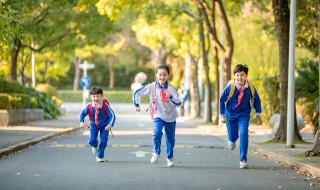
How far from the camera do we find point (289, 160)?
50.0 feet

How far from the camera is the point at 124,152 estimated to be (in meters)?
17.9

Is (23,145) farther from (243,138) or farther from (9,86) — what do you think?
(9,86)

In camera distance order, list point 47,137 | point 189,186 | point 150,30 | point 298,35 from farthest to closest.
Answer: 1. point 150,30
2. point 298,35
3. point 47,137
4. point 189,186

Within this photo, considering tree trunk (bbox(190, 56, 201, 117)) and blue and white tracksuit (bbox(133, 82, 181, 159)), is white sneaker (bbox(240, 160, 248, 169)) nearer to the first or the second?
blue and white tracksuit (bbox(133, 82, 181, 159))

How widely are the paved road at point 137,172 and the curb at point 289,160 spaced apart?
25 centimetres

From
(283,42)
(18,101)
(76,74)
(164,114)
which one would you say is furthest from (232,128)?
(76,74)

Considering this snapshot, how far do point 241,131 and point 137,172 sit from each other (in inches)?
89.1

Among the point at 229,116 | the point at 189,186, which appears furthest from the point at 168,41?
the point at 189,186

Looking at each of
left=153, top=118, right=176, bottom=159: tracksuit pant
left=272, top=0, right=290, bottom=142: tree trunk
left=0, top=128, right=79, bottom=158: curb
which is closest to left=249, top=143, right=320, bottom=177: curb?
left=272, top=0, right=290, bottom=142: tree trunk

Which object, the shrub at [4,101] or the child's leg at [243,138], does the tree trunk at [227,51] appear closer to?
the shrub at [4,101]

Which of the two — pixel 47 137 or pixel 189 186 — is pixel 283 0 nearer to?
pixel 47 137

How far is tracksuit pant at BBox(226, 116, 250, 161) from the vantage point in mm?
14141

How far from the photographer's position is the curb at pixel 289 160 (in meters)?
13.0

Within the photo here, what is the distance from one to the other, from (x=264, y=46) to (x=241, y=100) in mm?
36577
